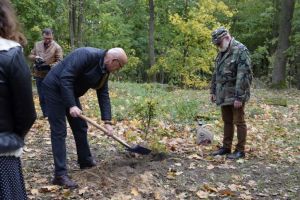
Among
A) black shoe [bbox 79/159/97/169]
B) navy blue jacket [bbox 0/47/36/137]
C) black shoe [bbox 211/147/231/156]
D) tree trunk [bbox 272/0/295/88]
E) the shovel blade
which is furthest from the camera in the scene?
tree trunk [bbox 272/0/295/88]

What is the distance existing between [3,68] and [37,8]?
58.3 feet

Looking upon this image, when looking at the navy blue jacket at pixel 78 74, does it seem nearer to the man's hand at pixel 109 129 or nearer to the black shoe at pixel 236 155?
the man's hand at pixel 109 129

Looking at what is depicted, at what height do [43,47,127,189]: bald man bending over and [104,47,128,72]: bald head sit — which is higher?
[104,47,128,72]: bald head

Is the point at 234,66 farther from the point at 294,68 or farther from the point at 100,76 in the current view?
the point at 294,68

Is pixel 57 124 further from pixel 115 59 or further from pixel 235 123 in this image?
pixel 235 123

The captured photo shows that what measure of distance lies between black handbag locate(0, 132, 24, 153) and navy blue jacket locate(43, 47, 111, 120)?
235 cm

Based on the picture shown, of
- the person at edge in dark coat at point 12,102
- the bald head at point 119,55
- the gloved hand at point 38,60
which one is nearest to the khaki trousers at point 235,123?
the bald head at point 119,55

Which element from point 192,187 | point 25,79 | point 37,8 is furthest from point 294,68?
point 25,79

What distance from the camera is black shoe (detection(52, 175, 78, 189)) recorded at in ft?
18.0

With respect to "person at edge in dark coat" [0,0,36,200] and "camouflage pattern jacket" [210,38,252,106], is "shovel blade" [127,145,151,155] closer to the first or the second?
"camouflage pattern jacket" [210,38,252,106]

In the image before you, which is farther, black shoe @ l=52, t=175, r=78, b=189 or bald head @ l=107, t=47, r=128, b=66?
black shoe @ l=52, t=175, r=78, b=189

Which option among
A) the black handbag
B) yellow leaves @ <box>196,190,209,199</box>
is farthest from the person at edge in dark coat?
yellow leaves @ <box>196,190,209,199</box>

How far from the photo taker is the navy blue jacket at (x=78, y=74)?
5.34 meters

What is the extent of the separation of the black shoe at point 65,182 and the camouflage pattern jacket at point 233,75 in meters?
2.83
